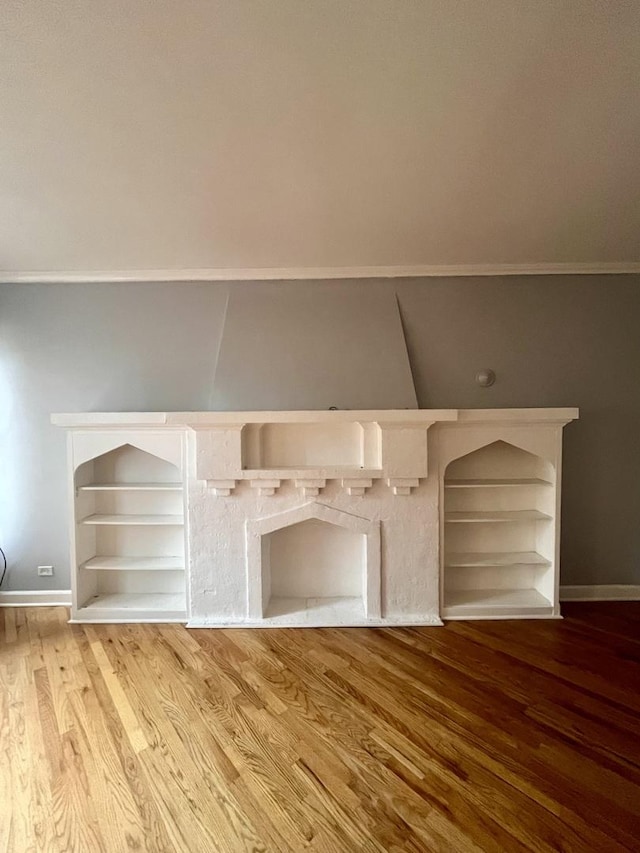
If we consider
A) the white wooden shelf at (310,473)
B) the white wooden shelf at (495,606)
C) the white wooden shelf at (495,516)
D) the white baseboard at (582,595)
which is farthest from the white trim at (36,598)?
the white wooden shelf at (495,516)

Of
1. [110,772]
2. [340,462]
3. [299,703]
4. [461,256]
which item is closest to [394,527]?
[340,462]

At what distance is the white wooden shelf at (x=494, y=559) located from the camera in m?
2.49

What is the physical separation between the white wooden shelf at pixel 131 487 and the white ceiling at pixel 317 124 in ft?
5.40

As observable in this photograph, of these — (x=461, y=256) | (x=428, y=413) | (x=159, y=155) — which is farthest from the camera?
(x=461, y=256)

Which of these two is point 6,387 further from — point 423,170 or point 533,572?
point 533,572

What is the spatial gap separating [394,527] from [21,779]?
2.10m

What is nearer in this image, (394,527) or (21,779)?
(21,779)

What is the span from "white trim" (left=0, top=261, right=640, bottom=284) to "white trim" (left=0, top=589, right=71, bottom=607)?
2.41 meters

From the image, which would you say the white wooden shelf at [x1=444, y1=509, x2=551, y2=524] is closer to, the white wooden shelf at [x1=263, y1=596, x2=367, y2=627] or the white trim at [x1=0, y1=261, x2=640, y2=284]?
the white wooden shelf at [x1=263, y1=596, x2=367, y2=627]

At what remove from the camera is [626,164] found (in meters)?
1.65

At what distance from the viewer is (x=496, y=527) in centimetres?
266

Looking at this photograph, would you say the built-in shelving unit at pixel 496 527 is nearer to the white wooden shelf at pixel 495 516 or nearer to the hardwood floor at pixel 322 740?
the white wooden shelf at pixel 495 516

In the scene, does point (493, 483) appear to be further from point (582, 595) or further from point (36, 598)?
point (36, 598)

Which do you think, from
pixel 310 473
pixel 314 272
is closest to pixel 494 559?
pixel 310 473
